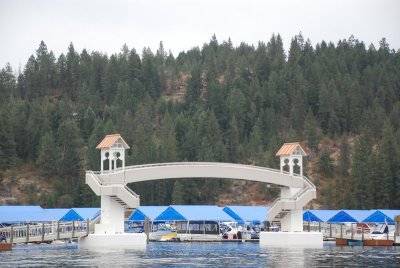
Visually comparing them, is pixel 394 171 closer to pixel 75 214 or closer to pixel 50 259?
pixel 75 214

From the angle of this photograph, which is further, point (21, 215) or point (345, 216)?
point (345, 216)

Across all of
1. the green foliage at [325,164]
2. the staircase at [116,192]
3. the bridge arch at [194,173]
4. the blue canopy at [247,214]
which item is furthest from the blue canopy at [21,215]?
the green foliage at [325,164]

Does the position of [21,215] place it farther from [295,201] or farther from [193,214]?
[295,201]

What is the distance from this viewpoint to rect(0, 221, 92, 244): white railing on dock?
7738cm

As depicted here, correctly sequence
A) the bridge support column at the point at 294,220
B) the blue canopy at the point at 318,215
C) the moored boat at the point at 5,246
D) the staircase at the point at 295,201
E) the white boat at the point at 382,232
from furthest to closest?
the blue canopy at the point at 318,215
the white boat at the point at 382,232
the bridge support column at the point at 294,220
the staircase at the point at 295,201
the moored boat at the point at 5,246

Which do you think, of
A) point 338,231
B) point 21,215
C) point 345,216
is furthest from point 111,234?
point 345,216

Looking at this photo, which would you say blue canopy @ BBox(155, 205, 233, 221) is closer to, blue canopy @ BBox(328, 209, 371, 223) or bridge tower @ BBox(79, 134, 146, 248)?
blue canopy @ BBox(328, 209, 371, 223)

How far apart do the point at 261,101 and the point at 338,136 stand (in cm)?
1799

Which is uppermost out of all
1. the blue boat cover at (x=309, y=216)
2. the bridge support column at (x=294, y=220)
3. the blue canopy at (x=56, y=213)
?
the blue canopy at (x=56, y=213)

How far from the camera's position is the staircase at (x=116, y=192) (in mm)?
80250

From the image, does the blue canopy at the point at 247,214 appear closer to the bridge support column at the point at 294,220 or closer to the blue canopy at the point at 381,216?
the blue canopy at the point at 381,216

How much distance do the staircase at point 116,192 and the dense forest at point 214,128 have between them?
179ft

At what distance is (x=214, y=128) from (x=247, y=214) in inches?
2080

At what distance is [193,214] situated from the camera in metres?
104
